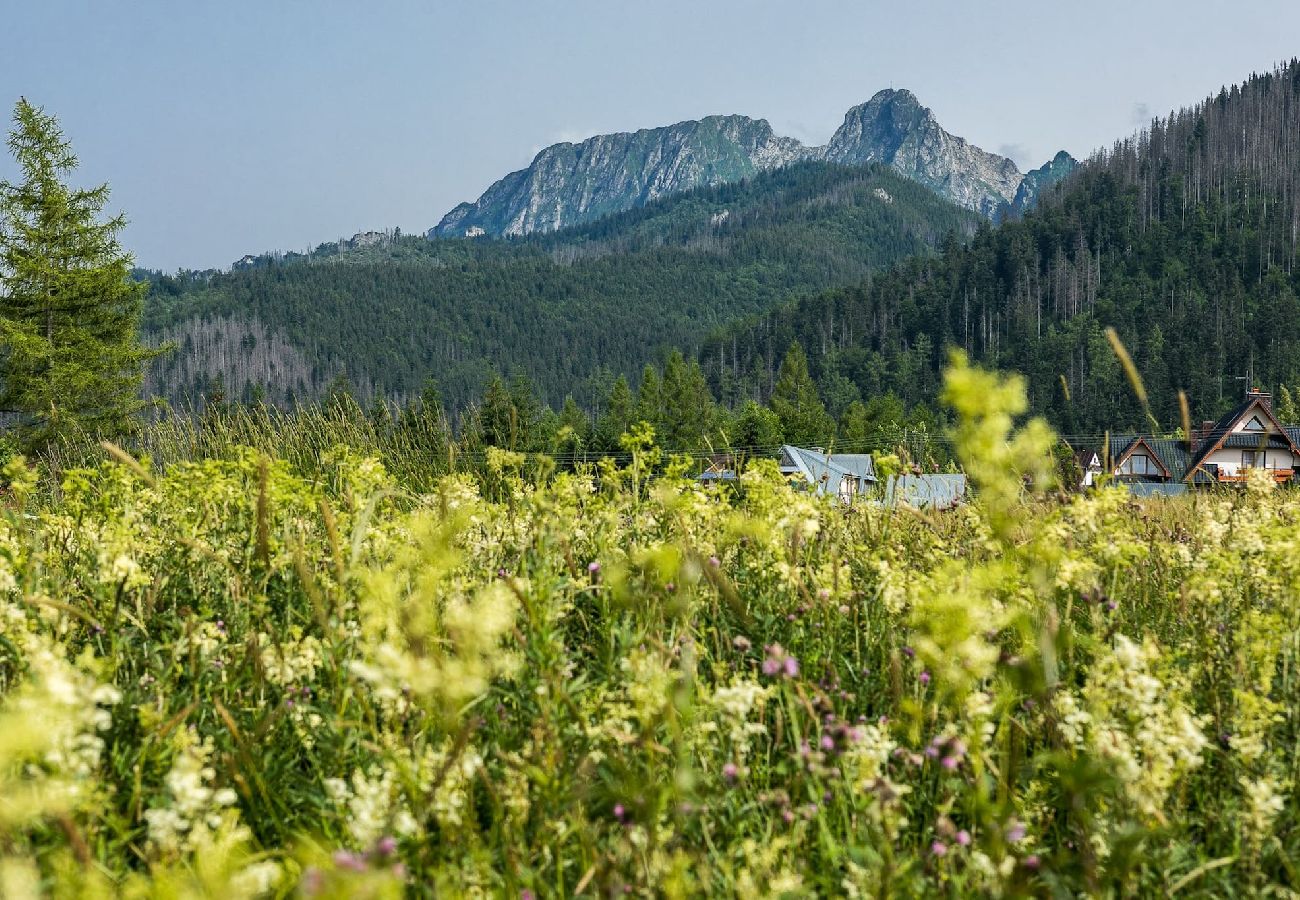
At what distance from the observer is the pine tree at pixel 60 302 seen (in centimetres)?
3566

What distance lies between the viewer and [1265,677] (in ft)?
8.52

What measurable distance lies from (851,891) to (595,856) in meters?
0.59

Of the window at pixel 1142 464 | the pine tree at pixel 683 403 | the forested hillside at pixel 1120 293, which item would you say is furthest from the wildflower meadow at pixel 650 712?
the forested hillside at pixel 1120 293

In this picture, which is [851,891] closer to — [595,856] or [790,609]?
[595,856]

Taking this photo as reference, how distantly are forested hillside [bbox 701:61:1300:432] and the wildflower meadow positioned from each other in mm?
105077

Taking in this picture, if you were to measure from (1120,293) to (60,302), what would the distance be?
13684cm

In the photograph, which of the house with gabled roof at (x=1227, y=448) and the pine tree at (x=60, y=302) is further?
the house with gabled roof at (x=1227, y=448)

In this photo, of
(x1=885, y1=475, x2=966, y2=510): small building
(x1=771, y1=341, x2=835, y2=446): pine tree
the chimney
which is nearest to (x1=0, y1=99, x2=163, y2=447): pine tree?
(x1=885, y1=475, x2=966, y2=510): small building

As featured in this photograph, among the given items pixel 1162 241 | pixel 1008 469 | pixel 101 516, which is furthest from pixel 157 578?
pixel 1162 241

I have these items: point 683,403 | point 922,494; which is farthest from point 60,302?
point 683,403

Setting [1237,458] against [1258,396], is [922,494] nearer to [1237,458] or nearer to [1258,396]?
[1258,396]

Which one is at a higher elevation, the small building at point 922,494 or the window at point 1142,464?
the small building at point 922,494

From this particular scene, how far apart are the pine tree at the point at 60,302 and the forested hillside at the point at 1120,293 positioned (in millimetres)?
94212

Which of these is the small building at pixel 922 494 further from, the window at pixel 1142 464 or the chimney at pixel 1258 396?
the window at pixel 1142 464
